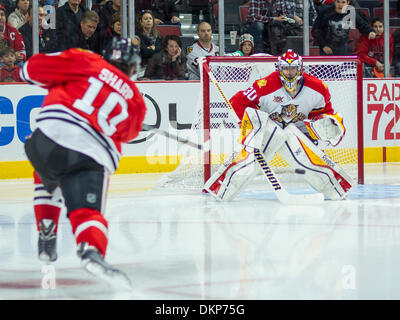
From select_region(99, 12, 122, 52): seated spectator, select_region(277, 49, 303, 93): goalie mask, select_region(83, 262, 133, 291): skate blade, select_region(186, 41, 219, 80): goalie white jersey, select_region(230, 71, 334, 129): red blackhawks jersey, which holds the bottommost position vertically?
select_region(83, 262, 133, 291): skate blade

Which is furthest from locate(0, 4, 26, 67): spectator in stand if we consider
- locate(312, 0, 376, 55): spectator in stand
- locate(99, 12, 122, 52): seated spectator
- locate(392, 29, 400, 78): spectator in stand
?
locate(392, 29, 400, 78): spectator in stand

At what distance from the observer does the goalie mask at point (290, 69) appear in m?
5.40

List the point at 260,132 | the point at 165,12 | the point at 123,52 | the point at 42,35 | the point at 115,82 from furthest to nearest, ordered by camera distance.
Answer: the point at 165,12, the point at 42,35, the point at 260,132, the point at 123,52, the point at 115,82

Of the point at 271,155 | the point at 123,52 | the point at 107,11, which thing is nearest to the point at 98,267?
the point at 123,52

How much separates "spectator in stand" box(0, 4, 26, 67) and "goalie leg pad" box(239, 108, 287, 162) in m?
2.37

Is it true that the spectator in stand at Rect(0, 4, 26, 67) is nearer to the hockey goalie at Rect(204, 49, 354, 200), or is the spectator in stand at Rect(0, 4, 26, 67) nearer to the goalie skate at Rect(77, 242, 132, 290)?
the hockey goalie at Rect(204, 49, 354, 200)

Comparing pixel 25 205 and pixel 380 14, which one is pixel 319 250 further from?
pixel 380 14

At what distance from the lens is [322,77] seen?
282 inches

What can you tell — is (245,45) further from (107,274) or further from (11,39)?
(107,274)

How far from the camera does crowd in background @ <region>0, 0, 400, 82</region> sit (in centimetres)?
693

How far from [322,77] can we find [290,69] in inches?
70.9

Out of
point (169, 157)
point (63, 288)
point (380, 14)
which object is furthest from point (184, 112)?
point (63, 288)

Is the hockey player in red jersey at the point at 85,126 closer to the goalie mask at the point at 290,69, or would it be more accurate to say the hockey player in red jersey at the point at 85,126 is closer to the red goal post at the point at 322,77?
the goalie mask at the point at 290,69

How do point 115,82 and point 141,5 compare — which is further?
point 141,5
